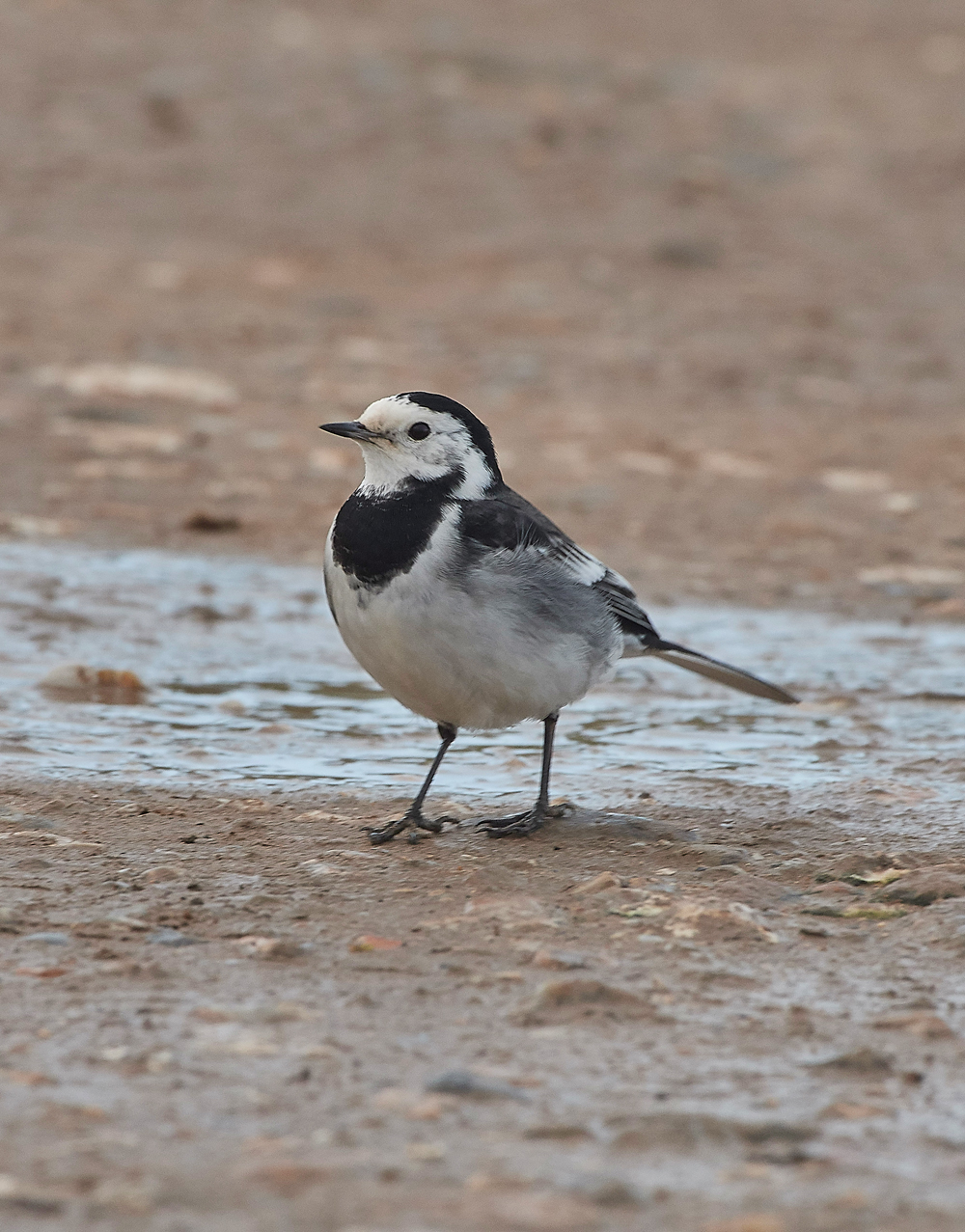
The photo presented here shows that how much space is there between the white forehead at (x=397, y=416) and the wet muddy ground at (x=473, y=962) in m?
1.12

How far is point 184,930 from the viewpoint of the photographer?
4.14 meters

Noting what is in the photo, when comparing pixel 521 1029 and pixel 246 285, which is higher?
pixel 246 285

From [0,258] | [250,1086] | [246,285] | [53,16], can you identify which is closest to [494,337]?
[246,285]

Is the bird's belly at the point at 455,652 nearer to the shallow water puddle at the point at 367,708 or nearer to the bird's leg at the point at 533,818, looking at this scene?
the bird's leg at the point at 533,818

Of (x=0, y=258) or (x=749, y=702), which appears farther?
(x=0, y=258)

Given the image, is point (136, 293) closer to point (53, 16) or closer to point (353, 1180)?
point (53, 16)

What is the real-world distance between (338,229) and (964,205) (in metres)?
5.65

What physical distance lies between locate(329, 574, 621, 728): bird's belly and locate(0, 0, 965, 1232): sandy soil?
15.7 inches

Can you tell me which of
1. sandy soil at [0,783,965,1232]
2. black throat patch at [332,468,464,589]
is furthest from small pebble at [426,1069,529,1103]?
black throat patch at [332,468,464,589]

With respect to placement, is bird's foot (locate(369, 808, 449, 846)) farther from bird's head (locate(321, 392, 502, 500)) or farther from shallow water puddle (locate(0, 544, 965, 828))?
bird's head (locate(321, 392, 502, 500))

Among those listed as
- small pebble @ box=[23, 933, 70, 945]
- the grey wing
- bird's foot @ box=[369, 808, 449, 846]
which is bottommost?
small pebble @ box=[23, 933, 70, 945]

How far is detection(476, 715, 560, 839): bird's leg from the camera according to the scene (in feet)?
16.9

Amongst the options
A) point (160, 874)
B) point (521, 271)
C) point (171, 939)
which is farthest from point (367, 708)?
point (521, 271)

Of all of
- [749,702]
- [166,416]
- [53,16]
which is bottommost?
[749,702]
